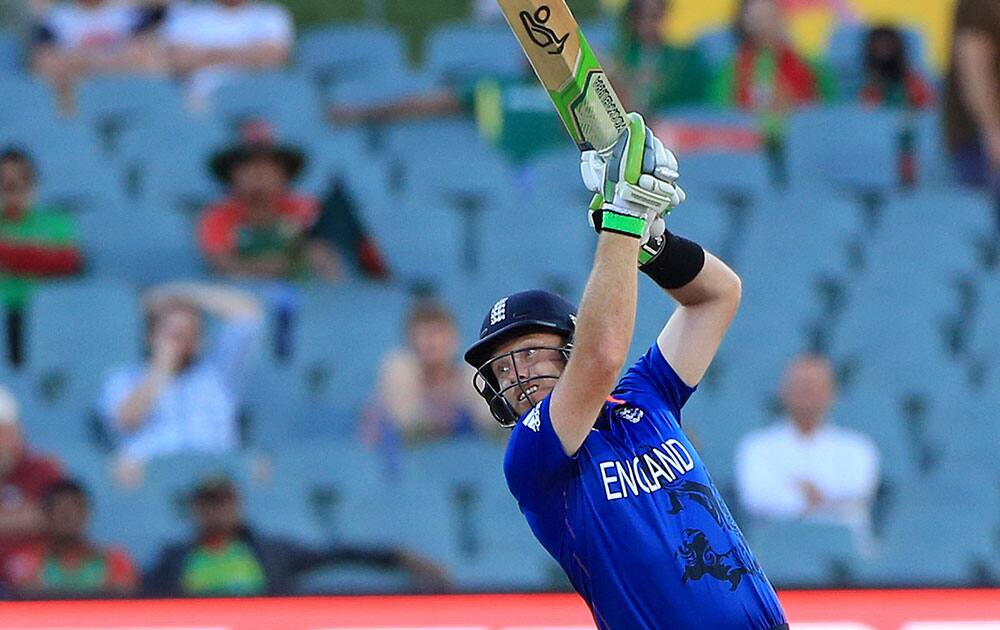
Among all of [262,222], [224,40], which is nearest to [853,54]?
[224,40]

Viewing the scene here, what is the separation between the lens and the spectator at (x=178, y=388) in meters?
7.97

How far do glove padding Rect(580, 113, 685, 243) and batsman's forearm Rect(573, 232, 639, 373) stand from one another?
0.04 meters

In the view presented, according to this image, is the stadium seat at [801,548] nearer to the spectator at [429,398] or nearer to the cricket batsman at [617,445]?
the spectator at [429,398]

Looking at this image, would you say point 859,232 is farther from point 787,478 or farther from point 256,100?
point 256,100

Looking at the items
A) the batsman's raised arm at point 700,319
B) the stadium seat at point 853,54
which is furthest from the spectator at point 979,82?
the batsman's raised arm at point 700,319

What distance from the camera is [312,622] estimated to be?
19.0ft

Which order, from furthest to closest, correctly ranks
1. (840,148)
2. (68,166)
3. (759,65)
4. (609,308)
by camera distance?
(759,65)
(840,148)
(68,166)
(609,308)

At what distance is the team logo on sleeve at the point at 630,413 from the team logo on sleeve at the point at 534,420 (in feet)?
0.90

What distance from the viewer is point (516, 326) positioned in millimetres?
3855

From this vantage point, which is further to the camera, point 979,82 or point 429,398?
point 979,82

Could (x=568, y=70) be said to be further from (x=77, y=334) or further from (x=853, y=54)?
(x=853, y=54)

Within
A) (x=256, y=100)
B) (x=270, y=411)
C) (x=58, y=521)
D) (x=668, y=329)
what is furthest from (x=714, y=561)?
(x=256, y=100)

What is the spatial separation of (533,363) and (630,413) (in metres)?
0.27

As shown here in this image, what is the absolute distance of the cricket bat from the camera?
361cm
